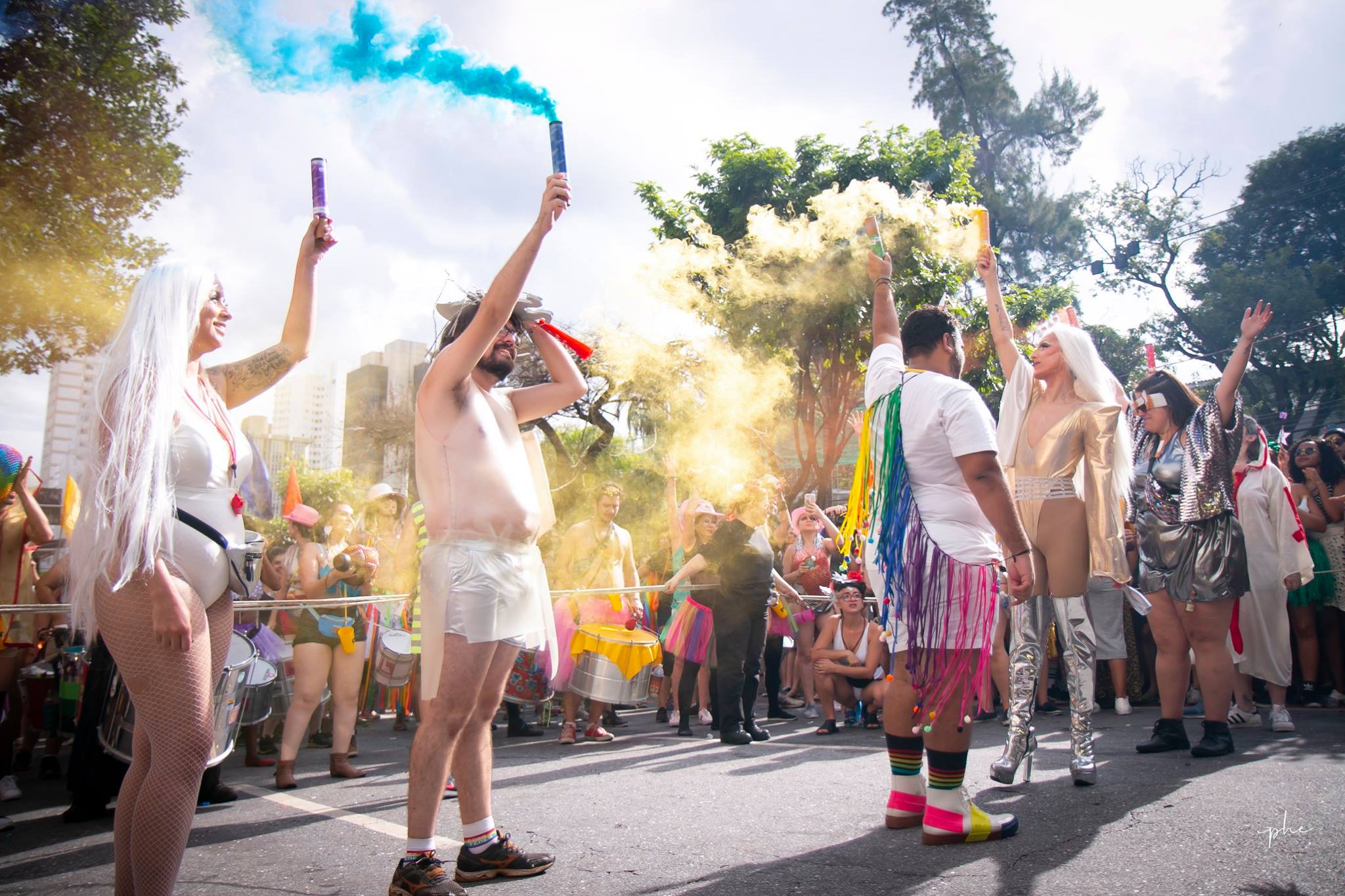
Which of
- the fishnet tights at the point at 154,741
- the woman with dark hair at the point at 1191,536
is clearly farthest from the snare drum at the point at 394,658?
the woman with dark hair at the point at 1191,536

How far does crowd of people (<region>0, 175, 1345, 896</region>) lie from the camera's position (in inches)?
88.6

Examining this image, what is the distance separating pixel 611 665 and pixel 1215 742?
3.80m

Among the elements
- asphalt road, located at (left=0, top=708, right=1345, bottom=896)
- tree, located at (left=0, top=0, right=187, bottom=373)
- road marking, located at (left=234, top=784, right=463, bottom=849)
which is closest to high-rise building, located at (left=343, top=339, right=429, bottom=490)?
tree, located at (left=0, top=0, right=187, bottom=373)

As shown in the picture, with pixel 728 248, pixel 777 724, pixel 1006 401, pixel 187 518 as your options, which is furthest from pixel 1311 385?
pixel 187 518

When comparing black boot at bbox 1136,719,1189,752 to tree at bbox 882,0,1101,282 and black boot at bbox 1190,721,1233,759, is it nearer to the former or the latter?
black boot at bbox 1190,721,1233,759

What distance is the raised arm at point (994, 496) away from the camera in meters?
3.09

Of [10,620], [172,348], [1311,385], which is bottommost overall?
[10,620]

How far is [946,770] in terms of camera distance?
119 inches

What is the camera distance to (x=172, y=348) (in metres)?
2.31

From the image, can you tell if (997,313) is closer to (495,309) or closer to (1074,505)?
(1074,505)

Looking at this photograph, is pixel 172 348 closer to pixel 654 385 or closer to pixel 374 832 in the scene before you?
pixel 374 832

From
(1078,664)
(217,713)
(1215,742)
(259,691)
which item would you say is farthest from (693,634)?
(217,713)

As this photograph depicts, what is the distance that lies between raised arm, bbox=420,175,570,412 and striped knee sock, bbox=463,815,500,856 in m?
1.37

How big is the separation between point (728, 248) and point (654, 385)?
3482mm
